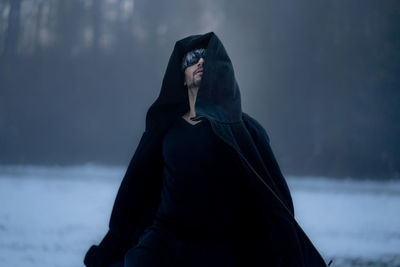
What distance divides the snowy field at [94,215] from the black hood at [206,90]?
1.25m

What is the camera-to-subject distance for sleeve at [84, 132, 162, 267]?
1.13 meters

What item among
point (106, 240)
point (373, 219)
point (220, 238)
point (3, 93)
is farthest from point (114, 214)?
point (3, 93)

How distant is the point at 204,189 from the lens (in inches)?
39.0

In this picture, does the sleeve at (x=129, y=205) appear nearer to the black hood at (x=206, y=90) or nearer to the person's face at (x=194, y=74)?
the black hood at (x=206, y=90)

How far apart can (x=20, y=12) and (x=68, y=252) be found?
11.2 feet

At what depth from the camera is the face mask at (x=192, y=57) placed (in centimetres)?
115

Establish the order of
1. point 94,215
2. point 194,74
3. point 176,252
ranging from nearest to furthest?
point 176,252 → point 194,74 → point 94,215

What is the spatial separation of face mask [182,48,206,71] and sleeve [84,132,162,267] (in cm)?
29

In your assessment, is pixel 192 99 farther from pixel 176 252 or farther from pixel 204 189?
pixel 176 252

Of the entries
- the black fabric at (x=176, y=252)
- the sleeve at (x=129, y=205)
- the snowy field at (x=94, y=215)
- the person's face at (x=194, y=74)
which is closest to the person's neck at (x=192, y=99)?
the person's face at (x=194, y=74)

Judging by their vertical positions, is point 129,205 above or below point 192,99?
below

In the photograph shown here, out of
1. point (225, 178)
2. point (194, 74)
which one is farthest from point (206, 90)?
point (225, 178)

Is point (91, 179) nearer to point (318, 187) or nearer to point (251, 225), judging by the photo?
point (318, 187)

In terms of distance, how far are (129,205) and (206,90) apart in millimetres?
472
